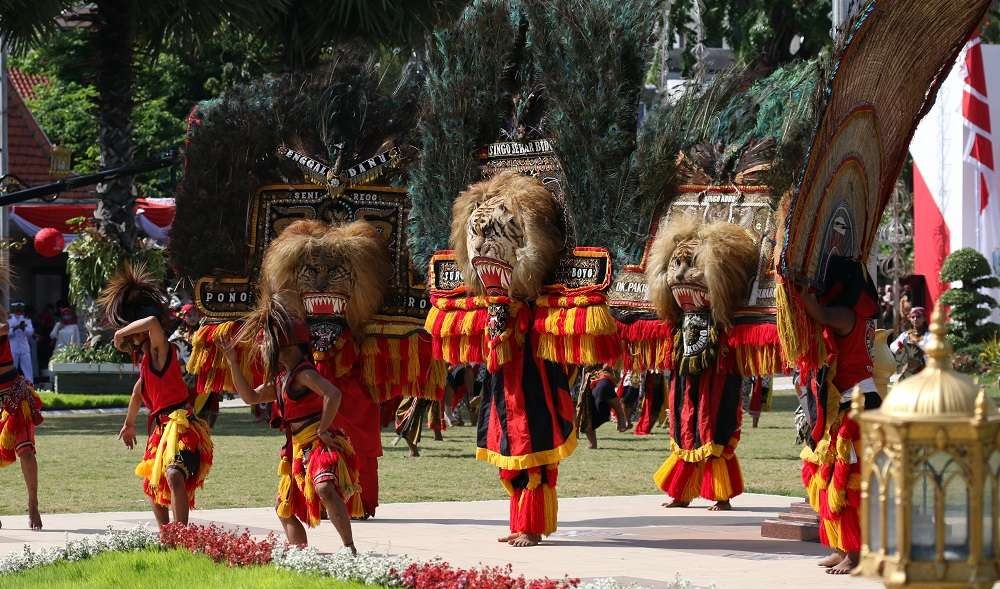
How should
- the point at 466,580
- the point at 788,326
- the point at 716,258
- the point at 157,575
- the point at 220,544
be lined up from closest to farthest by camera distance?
the point at 466,580
the point at 157,575
the point at 788,326
the point at 220,544
the point at 716,258

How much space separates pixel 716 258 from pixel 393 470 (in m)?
4.83

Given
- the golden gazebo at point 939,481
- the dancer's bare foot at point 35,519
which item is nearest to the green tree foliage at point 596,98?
the dancer's bare foot at point 35,519

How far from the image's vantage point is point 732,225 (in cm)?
1084

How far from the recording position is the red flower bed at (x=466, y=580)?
21.4ft

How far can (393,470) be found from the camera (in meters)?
14.5

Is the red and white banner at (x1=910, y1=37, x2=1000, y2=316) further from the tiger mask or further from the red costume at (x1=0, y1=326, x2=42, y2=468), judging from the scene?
the red costume at (x1=0, y1=326, x2=42, y2=468)

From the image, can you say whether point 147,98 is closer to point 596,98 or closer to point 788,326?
point 596,98

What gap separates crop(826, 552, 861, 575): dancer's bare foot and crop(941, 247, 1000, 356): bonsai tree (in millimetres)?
17875

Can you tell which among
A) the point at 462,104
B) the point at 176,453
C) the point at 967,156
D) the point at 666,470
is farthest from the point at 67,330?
the point at 176,453

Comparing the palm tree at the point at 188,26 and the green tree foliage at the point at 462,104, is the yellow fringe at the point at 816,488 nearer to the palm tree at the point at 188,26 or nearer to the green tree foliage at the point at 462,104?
the green tree foliage at the point at 462,104

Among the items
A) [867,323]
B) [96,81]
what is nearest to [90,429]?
[96,81]

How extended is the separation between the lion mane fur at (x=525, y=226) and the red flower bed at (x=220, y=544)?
2.12 m

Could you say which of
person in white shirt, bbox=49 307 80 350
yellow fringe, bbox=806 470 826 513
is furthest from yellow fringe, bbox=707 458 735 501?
person in white shirt, bbox=49 307 80 350

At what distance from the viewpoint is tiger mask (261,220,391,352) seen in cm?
1013
